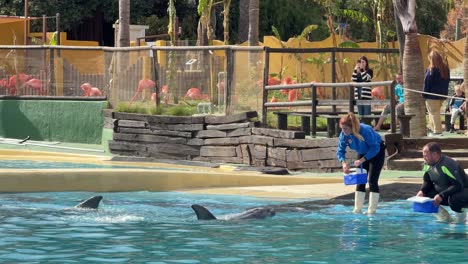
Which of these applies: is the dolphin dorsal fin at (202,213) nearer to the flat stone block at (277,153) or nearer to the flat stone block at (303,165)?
the flat stone block at (303,165)

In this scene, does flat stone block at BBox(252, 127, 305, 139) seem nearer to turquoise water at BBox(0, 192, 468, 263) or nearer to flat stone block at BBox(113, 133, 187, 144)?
flat stone block at BBox(113, 133, 187, 144)

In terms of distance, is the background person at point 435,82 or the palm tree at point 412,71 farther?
the palm tree at point 412,71

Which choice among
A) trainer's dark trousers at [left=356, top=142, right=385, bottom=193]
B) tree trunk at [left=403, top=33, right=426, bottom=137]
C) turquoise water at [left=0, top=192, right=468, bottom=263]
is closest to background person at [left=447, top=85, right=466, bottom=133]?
tree trunk at [left=403, top=33, right=426, bottom=137]

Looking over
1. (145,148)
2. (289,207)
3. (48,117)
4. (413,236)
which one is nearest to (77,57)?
(48,117)

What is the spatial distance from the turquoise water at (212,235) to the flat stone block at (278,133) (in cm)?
438

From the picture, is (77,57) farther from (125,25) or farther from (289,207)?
(289,207)

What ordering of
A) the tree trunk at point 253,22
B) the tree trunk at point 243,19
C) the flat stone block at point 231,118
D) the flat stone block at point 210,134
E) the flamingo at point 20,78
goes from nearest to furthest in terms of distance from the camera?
the flat stone block at point 231,118 → the flat stone block at point 210,134 → the flamingo at point 20,78 → the tree trunk at point 253,22 → the tree trunk at point 243,19

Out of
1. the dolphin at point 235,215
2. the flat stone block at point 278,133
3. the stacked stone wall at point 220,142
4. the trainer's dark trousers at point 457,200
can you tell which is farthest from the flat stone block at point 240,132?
the trainer's dark trousers at point 457,200

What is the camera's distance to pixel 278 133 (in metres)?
21.0

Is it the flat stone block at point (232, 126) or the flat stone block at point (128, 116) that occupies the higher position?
the flat stone block at point (128, 116)

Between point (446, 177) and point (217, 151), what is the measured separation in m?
9.34

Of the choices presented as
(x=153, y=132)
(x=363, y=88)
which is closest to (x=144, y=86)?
(x=153, y=132)

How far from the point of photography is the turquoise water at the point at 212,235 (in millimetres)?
11562

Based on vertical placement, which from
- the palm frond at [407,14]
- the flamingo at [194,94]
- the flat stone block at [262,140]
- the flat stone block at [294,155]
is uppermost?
the palm frond at [407,14]
